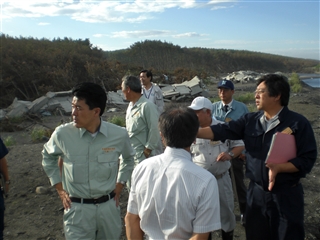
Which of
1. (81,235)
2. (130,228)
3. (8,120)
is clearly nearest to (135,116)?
(81,235)

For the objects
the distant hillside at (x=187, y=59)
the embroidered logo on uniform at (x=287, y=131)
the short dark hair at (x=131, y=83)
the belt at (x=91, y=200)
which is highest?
the short dark hair at (x=131, y=83)

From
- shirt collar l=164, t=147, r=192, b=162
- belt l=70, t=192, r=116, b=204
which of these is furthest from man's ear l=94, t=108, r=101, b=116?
shirt collar l=164, t=147, r=192, b=162

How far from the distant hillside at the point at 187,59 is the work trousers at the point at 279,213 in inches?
1239

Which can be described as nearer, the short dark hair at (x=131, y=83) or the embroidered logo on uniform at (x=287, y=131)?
the embroidered logo on uniform at (x=287, y=131)

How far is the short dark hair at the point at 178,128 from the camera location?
1762 mm

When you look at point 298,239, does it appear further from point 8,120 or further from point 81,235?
point 8,120

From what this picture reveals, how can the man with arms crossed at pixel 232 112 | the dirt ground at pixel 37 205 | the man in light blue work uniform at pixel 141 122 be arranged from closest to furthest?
1. the man in light blue work uniform at pixel 141 122
2. the dirt ground at pixel 37 205
3. the man with arms crossed at pixel 232 112

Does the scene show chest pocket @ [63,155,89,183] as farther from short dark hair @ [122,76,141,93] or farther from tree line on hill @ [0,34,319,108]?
tree line on hill @ [0,34,319,108]

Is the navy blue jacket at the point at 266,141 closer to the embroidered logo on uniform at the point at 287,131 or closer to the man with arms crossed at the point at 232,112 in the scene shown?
the embroidered logo on uniform at the point at 287,131

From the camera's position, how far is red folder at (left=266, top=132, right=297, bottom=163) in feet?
7.93

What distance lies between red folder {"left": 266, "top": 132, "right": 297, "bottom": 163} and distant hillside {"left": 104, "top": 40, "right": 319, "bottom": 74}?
3160cm

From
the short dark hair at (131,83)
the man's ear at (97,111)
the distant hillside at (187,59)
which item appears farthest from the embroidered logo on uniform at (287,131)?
the distant hillside at (187,59)

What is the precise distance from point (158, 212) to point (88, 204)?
42.7 inches

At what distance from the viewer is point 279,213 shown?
2.58 m
